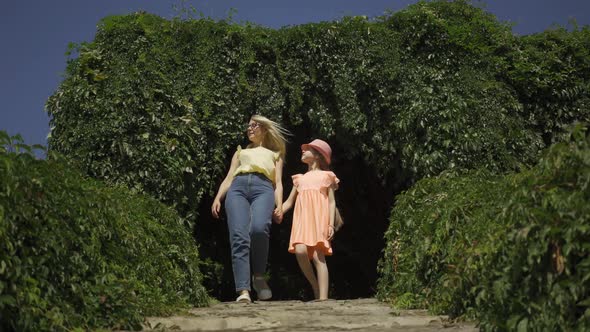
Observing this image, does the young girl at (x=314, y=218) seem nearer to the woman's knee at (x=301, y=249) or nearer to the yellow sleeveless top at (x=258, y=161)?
the woman's knee at (x=301, y=249)

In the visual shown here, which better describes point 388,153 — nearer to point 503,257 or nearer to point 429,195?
point 429,195

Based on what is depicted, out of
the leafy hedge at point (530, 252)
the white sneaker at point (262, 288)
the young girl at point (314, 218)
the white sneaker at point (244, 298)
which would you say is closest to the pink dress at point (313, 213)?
the young girl at point (314, 218)

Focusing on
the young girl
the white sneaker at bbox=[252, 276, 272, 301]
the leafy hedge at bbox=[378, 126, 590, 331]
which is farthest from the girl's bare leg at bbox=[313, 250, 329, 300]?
the leafy hedge at bbox=[378, 126, 590, 331]

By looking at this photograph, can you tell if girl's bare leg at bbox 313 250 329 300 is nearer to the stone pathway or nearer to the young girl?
the young girl

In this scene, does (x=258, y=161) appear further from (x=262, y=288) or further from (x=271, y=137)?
(x=262, y=288)

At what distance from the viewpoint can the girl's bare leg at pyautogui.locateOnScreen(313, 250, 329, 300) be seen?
8.42 meters

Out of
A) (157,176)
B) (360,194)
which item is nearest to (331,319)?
(157,176)

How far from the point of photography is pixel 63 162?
6.06 m

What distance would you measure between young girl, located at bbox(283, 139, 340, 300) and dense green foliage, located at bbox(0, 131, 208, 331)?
6.41 ft

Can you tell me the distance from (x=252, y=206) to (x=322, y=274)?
0.99 m

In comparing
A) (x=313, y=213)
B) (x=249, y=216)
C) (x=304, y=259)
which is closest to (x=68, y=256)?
(x=249, y=216)

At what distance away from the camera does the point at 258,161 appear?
852 centimetres

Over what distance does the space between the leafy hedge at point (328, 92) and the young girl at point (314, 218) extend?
135cm

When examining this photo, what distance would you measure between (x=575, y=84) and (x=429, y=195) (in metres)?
3.50
